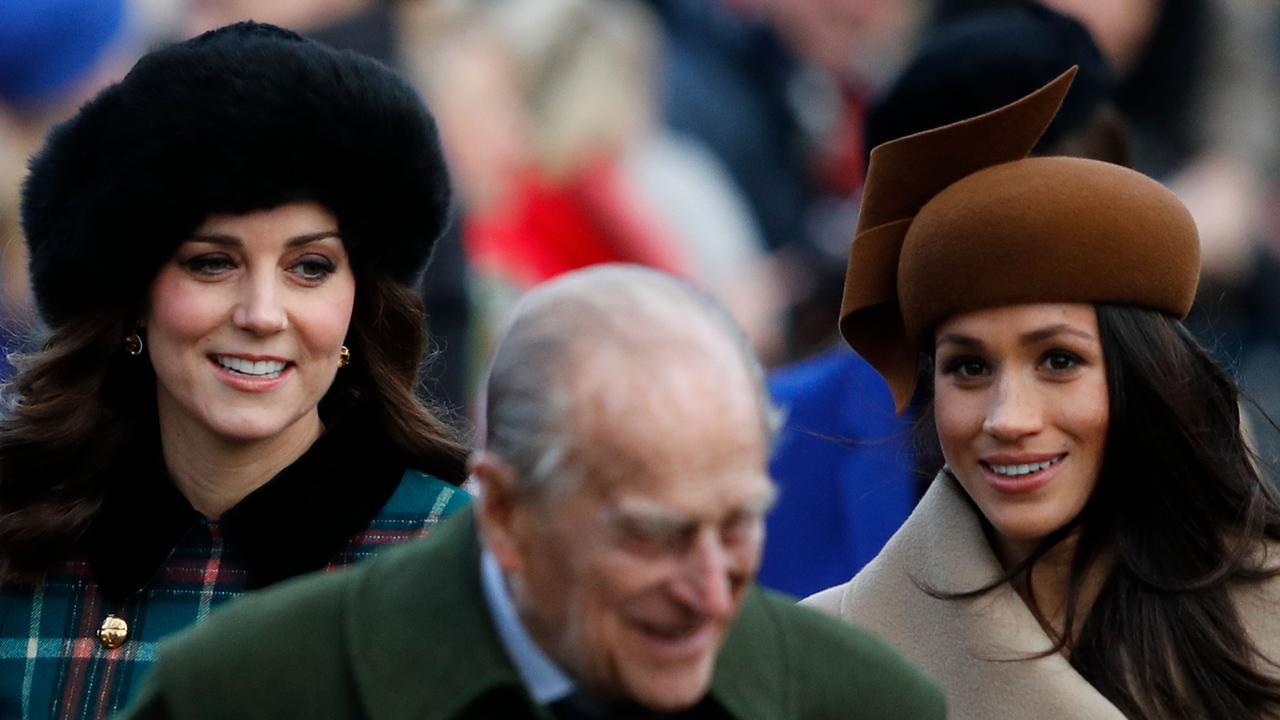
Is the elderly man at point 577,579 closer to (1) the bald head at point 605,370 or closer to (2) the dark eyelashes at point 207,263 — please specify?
(1) the bald head at point 605,370

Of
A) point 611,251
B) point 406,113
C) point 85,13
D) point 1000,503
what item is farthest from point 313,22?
point 1000,503

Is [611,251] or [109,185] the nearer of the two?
[109,185]

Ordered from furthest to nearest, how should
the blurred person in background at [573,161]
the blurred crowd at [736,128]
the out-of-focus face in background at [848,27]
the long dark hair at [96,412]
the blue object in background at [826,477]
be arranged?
the out-of-focus face in background at [848,27] < the blurred person in background at [573,161] < the blurred crowd at [736,128] < the blue object in background at [826,477] < the long dark hair at [96,412]

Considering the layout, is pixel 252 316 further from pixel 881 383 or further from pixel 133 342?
pixel 881 383

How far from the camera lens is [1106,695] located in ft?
14.2

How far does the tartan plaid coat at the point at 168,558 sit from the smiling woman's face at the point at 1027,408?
0.92 m

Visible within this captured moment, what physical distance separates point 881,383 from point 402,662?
3067 millimetres

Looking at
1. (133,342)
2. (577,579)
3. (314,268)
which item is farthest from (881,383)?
(577,579)

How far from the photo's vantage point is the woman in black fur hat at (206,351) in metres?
4.33

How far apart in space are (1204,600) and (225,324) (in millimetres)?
1771

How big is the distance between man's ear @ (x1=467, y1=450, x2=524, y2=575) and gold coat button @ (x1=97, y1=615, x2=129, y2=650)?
5.07 feet

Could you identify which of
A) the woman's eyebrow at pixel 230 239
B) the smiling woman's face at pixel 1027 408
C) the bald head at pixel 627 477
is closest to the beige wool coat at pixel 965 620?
the smiling woman's face at pixel 1027 408

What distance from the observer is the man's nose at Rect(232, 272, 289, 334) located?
4.34 meters

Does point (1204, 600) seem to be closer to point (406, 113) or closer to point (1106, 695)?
point (1106, 695)
